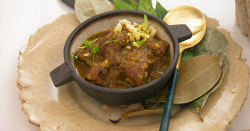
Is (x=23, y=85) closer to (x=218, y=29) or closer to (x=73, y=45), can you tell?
(x=73, y=45)

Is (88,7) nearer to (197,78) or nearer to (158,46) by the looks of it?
(158,46)

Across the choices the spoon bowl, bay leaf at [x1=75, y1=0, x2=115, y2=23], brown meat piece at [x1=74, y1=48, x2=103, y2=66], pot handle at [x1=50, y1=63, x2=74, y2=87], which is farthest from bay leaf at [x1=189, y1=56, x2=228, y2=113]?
bay leaf at [x1=75, y1=0, x2=115, y2=23]

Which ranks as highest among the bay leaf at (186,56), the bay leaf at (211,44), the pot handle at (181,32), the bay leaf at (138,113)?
the pot handle at (181,32)

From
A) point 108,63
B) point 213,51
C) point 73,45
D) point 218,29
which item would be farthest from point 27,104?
point 218,29

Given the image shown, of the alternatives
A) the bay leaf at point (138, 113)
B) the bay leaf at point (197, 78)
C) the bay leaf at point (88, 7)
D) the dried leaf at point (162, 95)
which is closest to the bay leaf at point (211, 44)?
the bay leaf at point (197, 78)

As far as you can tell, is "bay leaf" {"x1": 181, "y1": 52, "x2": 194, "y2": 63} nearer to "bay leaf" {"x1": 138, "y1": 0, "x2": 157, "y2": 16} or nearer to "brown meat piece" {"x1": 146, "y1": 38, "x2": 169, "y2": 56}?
"brown meat piece" {"x1": 146, "y1": 38, "x2": 169, "y2": 56}

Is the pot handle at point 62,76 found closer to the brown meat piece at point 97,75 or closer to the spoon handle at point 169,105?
the brown meat piece at point 97,75

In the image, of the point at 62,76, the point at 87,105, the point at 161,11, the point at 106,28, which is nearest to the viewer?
the point at 62,76

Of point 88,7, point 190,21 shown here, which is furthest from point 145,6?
point 88,7
